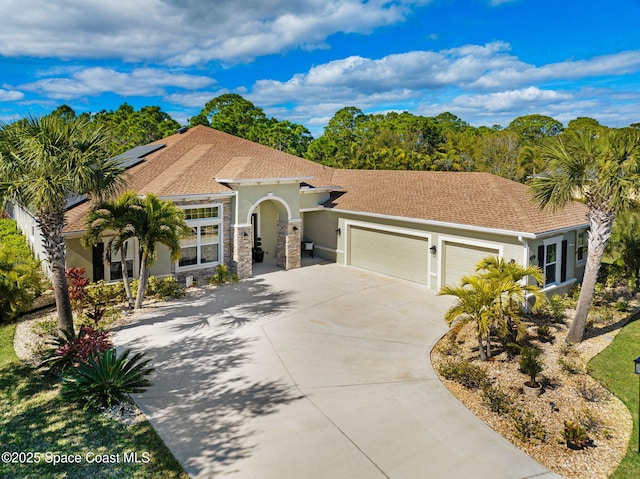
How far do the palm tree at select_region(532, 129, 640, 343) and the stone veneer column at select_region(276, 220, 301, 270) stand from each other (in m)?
11.0

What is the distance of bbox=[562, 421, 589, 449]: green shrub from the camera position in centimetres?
745

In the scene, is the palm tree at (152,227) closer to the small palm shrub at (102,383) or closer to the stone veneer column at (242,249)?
the stone veneer column at (242,249)

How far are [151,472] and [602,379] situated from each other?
9.95 meters

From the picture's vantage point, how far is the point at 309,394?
360 inches

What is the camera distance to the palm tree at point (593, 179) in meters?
10.9

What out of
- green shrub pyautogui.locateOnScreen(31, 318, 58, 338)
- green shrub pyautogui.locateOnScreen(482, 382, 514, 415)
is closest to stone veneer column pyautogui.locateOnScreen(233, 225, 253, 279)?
green shrub pyautogui.locateOnScreen(31, 318, 58, 338)

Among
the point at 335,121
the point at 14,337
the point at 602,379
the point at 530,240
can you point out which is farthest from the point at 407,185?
the point at 335,121

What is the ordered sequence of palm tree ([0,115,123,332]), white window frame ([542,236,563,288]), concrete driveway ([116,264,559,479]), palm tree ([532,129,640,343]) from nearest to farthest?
concrete driveway ([116,264,559,479]) → palm tree ([0,115,123,332]) → palm tree ([532,129,640,343]) → white window frame ([542,236,563,288])

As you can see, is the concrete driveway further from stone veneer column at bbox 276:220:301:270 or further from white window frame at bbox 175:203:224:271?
stone veneer column at bbox 276:220:301:270

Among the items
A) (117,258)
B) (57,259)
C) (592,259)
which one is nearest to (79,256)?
(117,258)

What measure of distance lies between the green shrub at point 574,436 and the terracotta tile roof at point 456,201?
704cm

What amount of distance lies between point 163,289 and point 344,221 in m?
9.24

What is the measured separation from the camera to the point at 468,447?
7.41 m

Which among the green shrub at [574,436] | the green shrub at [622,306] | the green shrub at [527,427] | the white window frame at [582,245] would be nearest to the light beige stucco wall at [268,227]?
the white window frame at [582,245]
